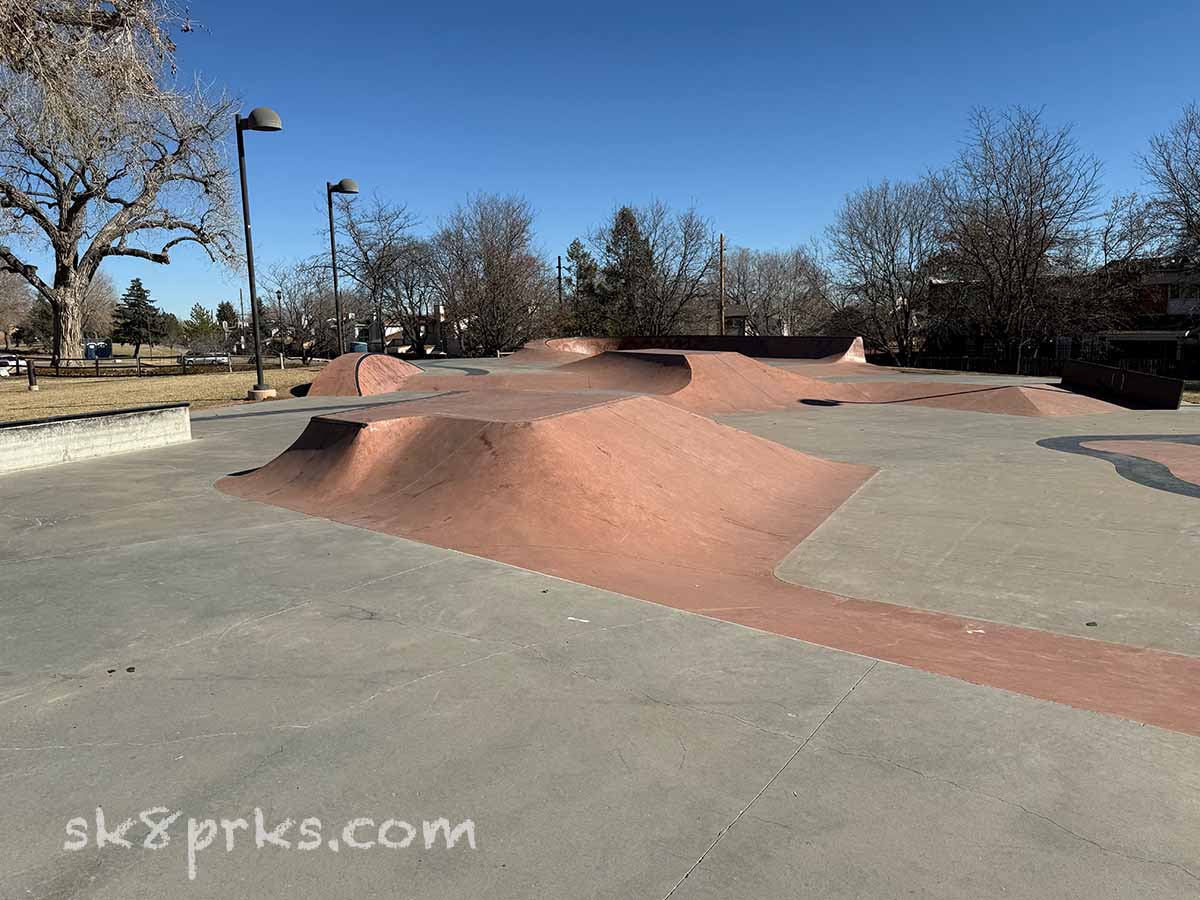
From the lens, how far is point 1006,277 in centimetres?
3725

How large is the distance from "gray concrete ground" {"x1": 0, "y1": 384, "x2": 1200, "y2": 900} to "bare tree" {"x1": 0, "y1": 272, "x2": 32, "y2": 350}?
89329 millimetres

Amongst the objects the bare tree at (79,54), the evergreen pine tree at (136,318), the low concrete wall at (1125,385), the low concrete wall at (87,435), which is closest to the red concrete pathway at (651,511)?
the low concrete wall at (87,435)

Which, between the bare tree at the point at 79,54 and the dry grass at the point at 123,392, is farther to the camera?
the dry grass at the point at 123,392

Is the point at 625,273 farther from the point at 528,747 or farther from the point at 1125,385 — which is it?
the point at 528,747

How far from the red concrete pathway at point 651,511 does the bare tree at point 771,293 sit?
6616 cm

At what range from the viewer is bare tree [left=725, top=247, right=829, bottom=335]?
7425 cm

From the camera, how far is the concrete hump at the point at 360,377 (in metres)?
19.5

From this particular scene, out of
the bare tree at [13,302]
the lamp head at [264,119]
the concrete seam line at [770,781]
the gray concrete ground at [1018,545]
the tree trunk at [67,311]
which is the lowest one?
the gray concrete ground at [1018,545]

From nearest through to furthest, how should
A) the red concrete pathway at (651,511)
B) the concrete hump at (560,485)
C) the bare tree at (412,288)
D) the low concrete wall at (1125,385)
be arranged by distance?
the red concrete pathway at (651,511)
the concrete hump at (560,485)
the low concrete wall at (1125,385)
the bare tree at (412,288)

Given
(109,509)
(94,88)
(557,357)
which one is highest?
(94,88)

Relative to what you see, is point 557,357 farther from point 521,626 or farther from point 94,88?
point 521,626

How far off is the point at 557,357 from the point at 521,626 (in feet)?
86.3

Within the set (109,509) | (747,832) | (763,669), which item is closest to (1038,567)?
(763,669)

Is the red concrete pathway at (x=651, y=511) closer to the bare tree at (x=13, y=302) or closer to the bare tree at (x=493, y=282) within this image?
the bare tree at (x=493, y=282)
